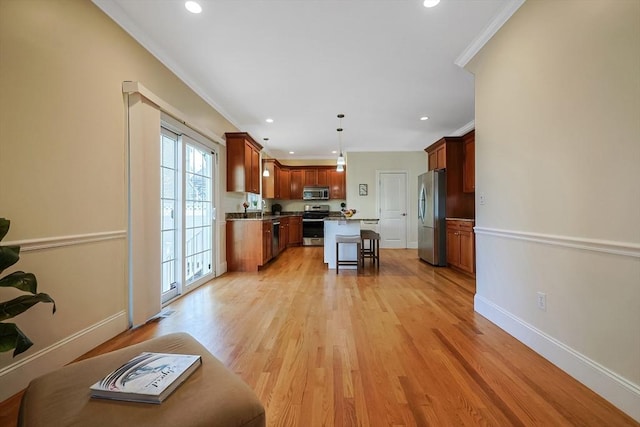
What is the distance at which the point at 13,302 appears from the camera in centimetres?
127

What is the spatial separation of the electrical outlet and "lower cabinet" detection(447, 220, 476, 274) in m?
2.12

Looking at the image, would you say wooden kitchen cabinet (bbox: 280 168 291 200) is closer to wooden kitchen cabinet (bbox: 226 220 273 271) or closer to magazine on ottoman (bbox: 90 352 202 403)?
wooden kitchen cabinet (bbox: 226 220 273 271)

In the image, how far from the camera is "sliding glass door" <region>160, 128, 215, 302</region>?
3.13 metres

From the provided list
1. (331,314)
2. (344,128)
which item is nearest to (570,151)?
(331,314)

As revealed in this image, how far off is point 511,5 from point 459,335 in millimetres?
2617

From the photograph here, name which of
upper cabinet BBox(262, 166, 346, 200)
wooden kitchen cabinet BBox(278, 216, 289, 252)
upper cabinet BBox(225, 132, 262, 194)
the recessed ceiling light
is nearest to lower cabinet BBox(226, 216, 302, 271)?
upper cabinet BBox(225, 132, 262, 194)

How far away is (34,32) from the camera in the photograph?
5.46 feet

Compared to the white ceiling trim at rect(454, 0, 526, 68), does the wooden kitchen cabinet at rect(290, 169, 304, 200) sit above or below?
below

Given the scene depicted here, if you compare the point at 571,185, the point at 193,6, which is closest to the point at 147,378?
the point at 571,185

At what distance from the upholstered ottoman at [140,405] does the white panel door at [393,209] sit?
644cm

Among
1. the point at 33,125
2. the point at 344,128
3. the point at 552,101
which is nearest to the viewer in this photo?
the point at 33,125

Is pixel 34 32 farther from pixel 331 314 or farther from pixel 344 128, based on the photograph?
pixel 344 128

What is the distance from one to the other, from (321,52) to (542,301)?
2863mm

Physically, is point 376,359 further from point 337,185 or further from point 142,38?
point 337,185
